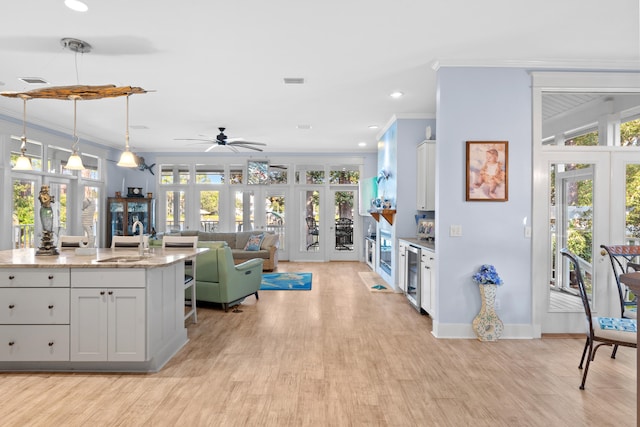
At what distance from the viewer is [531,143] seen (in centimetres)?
391

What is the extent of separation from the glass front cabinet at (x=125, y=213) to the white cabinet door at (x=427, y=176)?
624cm

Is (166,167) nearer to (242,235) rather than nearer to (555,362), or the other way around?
(242,235)

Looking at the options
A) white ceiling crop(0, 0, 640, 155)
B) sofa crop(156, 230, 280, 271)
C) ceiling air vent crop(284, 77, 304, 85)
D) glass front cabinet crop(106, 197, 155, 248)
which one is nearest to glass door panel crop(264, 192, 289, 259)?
sofa crop(156, 230, 280, 271)

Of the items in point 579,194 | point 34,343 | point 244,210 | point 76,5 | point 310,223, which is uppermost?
point 76,5

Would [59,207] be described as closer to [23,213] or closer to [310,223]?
[23,213]

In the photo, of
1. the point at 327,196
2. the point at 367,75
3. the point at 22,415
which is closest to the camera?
the point at 22,415

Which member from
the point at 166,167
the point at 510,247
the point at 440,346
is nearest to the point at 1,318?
the point at 440,346

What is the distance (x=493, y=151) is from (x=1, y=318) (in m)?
4.55

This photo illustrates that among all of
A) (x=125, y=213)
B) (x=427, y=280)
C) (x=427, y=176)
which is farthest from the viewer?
(x=125, y=213)

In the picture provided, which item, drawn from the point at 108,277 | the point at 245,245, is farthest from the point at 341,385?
the point at 245,245

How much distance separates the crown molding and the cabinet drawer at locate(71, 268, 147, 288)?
341cm

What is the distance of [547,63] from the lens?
12.7 feet

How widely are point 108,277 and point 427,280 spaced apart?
10.6 ft

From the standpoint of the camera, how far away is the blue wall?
390cm
